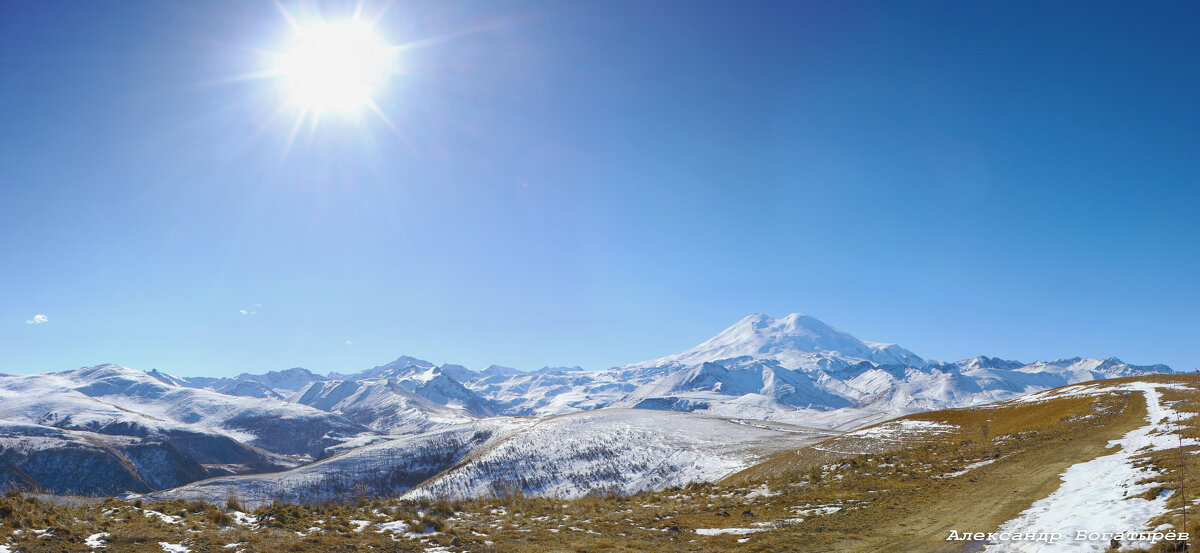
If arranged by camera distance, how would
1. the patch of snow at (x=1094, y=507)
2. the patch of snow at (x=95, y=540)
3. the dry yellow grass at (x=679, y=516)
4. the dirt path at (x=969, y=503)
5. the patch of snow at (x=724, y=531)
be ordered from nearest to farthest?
the patch of snow at (x=1094, y=507)
the patch of snow at (x=95, y=540)
the dirt path at (x=969, y=503)
the dry yellow grass at (x=679, y=516)
the patch of snow at (x=724, y=531)

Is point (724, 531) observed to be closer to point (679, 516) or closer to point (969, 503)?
point (679, 516)

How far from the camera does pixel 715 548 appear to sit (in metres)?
16.4

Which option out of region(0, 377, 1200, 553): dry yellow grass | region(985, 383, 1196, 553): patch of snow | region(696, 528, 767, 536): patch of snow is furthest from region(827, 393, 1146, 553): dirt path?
region(696, 528, 767, 536): patch of snow

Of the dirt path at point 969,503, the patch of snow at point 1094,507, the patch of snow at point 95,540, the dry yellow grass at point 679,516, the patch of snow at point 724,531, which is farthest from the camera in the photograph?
the patch of snow at point 724,531

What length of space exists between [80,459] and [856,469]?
262 m

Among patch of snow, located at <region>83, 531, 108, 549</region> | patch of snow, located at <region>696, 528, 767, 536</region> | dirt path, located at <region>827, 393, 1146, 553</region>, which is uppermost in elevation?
patch of snow, located at <region>83, 531, 108, 549</region>

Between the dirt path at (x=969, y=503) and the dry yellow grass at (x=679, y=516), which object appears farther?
the dry yellow grass at (x=679, y=516)

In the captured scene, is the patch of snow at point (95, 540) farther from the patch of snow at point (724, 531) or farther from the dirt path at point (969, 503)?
the dirt path at point (969, 503)

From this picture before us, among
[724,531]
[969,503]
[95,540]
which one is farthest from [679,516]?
[95,540]

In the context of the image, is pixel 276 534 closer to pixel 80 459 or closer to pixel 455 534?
pixel 455 534

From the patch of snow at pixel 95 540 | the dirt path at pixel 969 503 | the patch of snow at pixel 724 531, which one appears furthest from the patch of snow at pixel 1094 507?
the patch of snow at pixel 95 540

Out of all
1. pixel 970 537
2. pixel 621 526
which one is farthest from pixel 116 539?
pixel 970 537

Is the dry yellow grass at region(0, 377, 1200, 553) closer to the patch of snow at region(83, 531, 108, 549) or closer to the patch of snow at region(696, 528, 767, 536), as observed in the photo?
the patch of snow at region(83, 531, 108, 549)

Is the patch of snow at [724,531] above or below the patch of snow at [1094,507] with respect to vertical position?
below
